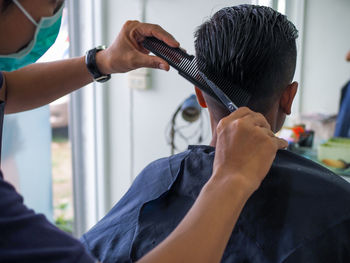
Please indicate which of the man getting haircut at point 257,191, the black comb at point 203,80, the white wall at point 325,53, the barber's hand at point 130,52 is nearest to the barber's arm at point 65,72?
the barber's hand at point 130,52

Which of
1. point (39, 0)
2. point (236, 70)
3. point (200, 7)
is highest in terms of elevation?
point (200, 7)

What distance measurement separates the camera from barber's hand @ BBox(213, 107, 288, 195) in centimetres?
71

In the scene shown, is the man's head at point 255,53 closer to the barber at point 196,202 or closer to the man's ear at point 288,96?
the man's ear at point 288,96

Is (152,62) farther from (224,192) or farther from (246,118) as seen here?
(224,192)

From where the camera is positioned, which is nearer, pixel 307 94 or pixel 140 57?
pixel 140 57

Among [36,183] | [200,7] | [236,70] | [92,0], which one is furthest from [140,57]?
[36,183]

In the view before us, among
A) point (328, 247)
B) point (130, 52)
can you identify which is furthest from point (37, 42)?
point (328, 247)

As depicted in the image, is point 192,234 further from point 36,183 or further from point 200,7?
point 36,183

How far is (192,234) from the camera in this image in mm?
661

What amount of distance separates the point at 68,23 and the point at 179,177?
1702mm

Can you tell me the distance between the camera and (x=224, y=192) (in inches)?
27.1

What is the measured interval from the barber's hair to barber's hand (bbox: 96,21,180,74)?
0.17m

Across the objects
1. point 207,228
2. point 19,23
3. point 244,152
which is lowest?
point 207,228

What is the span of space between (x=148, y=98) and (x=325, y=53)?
3.38 ft
